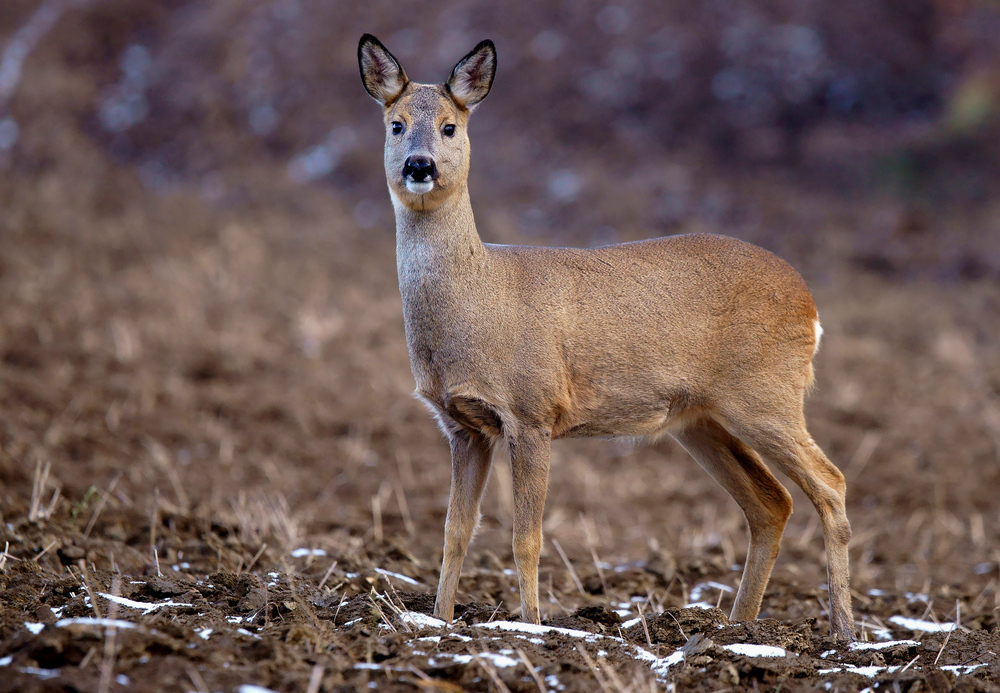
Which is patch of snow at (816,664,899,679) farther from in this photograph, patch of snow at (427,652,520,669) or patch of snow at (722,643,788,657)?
patch of snow at (427,652,520,669)

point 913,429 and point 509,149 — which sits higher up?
point 509,149

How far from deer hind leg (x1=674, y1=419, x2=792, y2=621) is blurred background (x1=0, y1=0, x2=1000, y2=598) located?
134cm

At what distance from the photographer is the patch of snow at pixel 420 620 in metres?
4.26

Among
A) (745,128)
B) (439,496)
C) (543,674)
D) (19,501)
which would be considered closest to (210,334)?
(439,496)

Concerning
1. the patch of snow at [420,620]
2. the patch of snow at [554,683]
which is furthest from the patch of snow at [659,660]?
the patch of snow at [420,620]

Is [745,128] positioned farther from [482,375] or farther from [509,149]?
[482,375]

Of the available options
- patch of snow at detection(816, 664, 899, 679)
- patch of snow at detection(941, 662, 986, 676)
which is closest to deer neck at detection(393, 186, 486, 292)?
patch of snow at detection(816, 664, 899, 679)

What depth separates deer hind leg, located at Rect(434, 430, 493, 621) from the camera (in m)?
4.86

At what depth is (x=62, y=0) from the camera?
1891 cm

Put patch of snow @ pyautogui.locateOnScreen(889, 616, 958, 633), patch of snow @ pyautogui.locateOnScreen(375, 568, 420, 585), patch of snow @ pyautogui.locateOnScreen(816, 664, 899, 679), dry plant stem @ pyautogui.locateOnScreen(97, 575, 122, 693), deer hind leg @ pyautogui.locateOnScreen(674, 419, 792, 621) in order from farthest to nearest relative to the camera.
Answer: patch of snow @ pyautogui.locateOnScreen(375, 568, 420, 585)
deer hind leg @ pyautogui.locateOnScreen(674, 419, 792, 621)
patch of snow @ pyautogui.locateOnScreen(889, 616, 958, 633)
patch of snow @ pyautogui.locateOnScreen(816, 664, 899, 679)
dry plant stem @ pyautogui.locateOnScreen(97, 575, 122, 693)

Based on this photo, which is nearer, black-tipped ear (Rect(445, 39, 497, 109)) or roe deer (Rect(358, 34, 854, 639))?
roe deer (Rect(358, 34, 854, 639))

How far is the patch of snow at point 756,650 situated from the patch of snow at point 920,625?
148 cm

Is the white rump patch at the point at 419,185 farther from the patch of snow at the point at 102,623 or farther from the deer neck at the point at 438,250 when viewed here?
the patch of snow at the point at 102,623

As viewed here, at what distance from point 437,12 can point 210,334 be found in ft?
32.2
